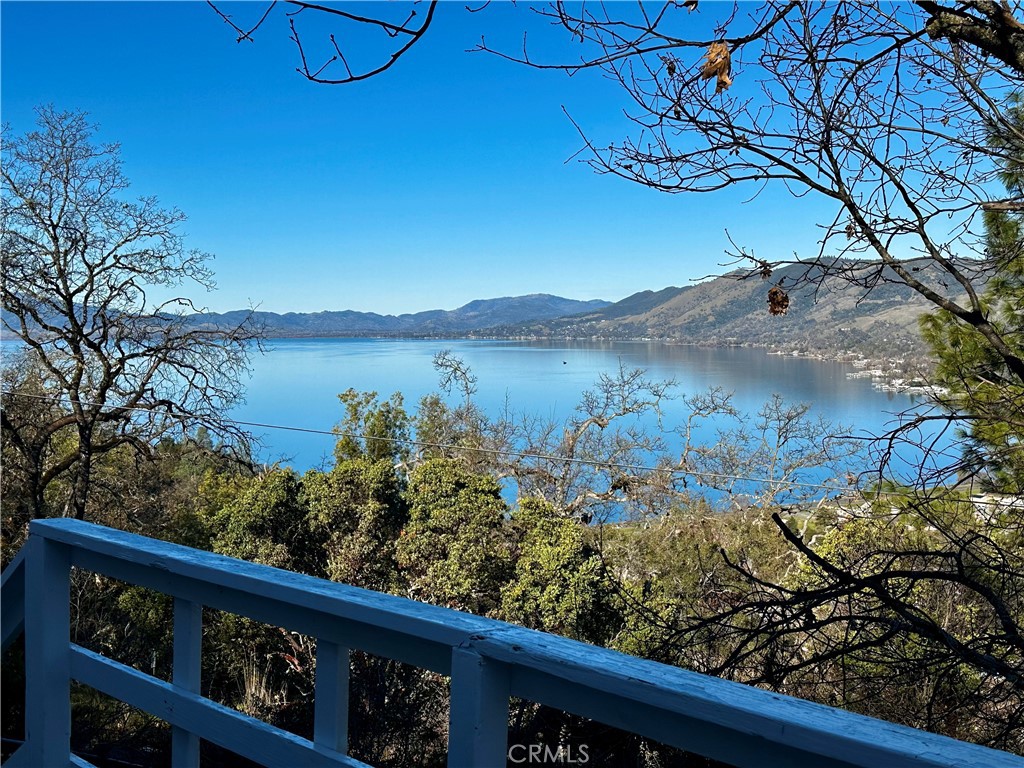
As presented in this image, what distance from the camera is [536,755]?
3150 millimetres

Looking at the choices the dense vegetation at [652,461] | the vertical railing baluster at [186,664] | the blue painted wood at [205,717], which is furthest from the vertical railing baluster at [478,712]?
the dense vegetation at [652,461]

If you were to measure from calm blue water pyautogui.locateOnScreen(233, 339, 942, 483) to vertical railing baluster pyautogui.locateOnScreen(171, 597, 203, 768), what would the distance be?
11.1 metres

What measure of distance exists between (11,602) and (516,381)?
2654cm

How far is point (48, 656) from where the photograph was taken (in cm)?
110

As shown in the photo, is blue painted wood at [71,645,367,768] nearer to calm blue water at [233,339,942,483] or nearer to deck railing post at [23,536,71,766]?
deck railing post at [23,536,71,766]

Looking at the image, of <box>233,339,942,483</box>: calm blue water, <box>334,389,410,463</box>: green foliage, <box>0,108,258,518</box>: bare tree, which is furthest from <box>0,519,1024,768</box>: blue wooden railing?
<box>334,389,410,463</box>: green foliage

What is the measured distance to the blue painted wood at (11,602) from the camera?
1199mm

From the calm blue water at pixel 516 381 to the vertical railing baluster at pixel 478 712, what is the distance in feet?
37.6

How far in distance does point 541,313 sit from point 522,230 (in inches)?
182

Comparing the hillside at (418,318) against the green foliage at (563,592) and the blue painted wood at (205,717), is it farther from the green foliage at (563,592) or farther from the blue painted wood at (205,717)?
the blue painted wood at (205,717)

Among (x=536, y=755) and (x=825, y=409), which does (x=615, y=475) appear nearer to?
(x=825, y=409)

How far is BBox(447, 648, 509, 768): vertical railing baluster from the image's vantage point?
60cm

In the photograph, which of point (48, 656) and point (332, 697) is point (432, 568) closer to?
point (48, 656)

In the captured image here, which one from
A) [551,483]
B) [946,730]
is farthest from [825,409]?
[946,730]
